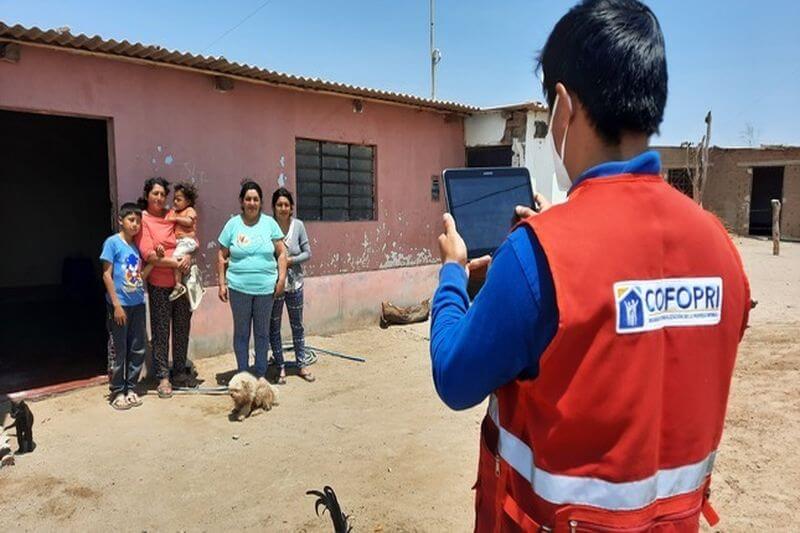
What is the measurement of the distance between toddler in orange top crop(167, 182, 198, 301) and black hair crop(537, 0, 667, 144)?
458 centimetres

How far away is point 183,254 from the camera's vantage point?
198 inches

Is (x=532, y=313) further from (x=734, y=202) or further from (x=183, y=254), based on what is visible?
(x=734, y=202)

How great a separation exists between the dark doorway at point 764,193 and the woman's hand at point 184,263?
25126 millimetres

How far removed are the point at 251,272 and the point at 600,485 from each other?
14.4 ft

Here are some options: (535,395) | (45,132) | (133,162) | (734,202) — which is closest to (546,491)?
(535,395)

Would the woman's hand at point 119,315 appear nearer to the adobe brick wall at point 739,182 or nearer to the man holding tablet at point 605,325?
the man holding tablet at point 605,325

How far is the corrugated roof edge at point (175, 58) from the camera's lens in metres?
4.55

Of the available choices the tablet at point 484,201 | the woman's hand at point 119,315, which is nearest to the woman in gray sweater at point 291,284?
the woman's hand at point 119,315

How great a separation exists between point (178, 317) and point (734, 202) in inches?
908

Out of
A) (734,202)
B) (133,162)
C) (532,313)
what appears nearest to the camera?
(532,313)

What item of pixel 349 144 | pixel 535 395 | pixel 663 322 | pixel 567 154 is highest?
pixel 349 144

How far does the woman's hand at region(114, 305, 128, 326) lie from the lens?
4.53 metres

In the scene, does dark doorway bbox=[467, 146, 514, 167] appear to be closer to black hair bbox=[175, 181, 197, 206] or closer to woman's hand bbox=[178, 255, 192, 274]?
black hair bbox=[175, 181, 197, 206]

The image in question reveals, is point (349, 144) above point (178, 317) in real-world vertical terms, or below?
above
